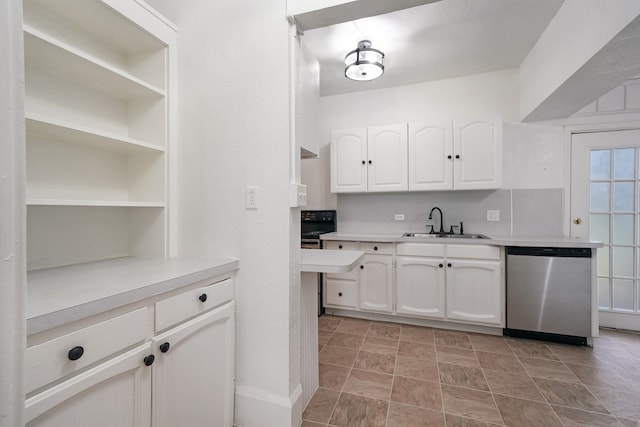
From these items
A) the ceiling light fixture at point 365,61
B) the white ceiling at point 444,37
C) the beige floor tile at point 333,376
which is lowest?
the beige floor tile at point 333,376

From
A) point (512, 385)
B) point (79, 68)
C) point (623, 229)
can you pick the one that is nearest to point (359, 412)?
point (512, 385)

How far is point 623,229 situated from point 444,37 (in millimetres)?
2491

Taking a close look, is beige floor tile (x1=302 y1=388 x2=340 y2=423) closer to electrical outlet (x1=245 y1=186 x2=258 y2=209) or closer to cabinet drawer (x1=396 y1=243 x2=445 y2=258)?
electrical outlet (x1=245 y1=186 x2=258 y2=209)

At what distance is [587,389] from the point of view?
5.97 feet

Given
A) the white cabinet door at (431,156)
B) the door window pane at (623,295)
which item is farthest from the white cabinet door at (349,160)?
the door window pane at (623,295)

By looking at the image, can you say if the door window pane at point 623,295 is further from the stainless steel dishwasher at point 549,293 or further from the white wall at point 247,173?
the white wall at point 247,173

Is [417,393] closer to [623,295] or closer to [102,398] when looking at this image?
[102,398]

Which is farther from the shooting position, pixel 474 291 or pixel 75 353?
pixel 474 291

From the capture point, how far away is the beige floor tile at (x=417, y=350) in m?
2.28

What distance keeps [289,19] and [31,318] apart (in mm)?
1528

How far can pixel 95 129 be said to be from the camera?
1.39m

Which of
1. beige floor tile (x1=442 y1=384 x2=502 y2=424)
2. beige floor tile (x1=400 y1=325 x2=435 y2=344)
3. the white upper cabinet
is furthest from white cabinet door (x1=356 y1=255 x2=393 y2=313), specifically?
beige floor tile (x1=442 y1=384 x2=502 y2=424)

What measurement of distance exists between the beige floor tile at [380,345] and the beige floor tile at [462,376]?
394mm

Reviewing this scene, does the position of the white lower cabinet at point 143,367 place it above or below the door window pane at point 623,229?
below
